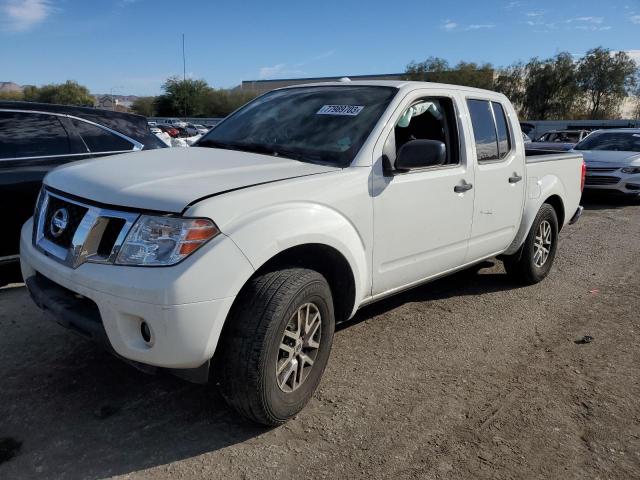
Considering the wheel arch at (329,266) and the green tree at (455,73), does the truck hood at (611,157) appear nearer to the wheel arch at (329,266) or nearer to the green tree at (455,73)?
the wheel arch at (329,266)

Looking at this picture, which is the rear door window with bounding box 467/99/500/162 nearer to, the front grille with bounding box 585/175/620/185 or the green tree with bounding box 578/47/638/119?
the front grille with bounding box 585/175/620/185

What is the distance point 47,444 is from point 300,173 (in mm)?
1892

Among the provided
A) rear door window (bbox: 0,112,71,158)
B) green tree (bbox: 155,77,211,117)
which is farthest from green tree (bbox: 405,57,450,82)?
rear door window (bbox: 0,112,71,158)

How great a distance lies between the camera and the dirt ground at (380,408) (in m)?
2.72

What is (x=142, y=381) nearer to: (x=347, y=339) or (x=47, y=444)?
(x=47, y=444)

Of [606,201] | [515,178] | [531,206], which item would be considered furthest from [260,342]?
[606,201]

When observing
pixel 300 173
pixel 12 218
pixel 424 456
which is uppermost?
pixel 300 173

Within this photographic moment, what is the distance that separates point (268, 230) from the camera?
2715 millimetres

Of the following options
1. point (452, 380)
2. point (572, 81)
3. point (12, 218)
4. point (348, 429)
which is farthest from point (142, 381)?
point (572, 81)

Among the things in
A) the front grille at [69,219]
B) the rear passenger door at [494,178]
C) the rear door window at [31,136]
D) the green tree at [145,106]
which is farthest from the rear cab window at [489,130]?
the green tree at [145,106]

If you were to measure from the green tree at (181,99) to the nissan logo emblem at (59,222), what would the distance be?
282 ft

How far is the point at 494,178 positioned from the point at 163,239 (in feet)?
9.60

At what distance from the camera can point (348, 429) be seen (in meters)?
3.01

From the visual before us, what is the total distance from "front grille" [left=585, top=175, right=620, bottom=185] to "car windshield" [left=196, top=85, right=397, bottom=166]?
9.64 m
